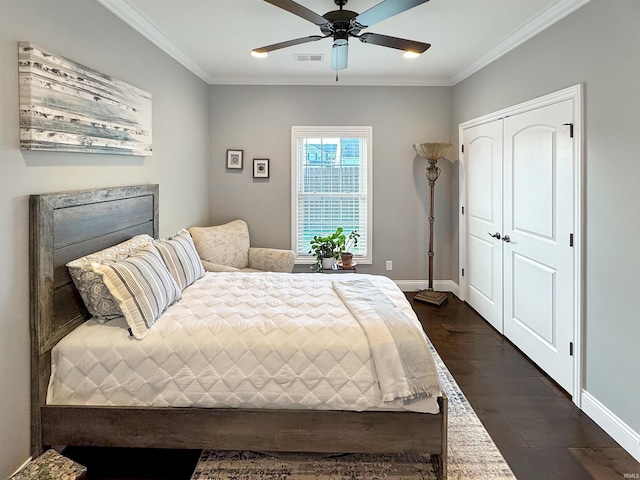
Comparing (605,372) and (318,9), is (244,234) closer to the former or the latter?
(318,9)

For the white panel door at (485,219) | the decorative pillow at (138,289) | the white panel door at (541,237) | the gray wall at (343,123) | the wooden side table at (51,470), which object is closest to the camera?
the wooden side table at (51,470)

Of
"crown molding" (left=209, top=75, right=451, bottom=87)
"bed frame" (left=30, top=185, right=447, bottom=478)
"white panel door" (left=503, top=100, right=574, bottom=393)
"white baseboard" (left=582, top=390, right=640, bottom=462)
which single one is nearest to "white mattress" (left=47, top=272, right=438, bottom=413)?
"bed frame" (left=30, top=185, right=447, bottom=478)

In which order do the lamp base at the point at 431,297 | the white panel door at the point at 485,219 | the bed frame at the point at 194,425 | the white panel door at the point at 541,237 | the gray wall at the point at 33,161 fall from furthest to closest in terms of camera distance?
1. the lamp base at the point at 431,297
2. the white panel door at the point at 485,219
3. the white panel door at the point at 541,237
4. the bed frame at the point at 194,425
5. the gray wall at the point at 33,161

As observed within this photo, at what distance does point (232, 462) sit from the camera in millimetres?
2193

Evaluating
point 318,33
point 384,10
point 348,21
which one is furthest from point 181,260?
point 318,33

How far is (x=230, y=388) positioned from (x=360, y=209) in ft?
12.1

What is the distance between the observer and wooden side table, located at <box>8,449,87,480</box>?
1.71m

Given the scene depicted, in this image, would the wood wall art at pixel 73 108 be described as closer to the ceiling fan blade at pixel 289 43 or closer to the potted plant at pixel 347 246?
the ceiling fan blade at pixel 289 43

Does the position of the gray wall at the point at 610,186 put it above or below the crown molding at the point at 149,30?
below

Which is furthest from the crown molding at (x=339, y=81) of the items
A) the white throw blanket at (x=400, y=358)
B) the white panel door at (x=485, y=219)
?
the white throw blanket at (x=400, y=358)

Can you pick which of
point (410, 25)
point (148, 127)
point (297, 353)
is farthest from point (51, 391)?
point (410, 25)

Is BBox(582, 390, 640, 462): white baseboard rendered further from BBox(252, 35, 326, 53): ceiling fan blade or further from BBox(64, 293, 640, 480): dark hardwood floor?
BBox(252, 35, 326, 53): ceiling fan blade

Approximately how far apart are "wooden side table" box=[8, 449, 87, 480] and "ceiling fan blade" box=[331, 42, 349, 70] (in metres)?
2.76

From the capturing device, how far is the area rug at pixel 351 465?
209cm
